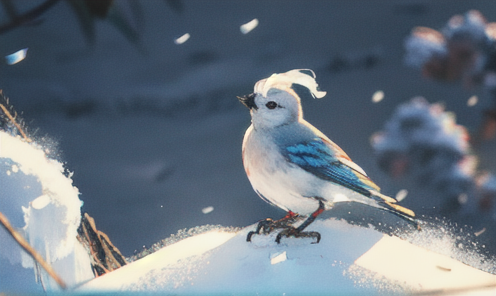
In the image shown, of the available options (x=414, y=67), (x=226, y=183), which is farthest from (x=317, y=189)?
(x=414, y=67)

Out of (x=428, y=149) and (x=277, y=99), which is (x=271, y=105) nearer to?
(x=277, y=99)

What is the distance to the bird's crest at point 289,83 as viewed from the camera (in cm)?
73

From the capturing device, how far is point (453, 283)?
766 mm

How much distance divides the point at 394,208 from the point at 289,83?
0.87ft

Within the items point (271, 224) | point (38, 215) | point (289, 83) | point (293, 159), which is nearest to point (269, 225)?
point (271, 224)

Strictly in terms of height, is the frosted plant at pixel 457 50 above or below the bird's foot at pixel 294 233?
above

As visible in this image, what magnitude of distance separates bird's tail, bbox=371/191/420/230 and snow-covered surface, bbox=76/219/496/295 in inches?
1.3

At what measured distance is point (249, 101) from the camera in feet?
2.44

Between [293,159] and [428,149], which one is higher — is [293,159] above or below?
above

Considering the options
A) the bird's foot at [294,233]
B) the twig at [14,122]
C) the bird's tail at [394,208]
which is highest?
the twig at [14,122]

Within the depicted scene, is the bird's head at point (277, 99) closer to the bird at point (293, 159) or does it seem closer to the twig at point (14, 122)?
the bird at point (293, 159)

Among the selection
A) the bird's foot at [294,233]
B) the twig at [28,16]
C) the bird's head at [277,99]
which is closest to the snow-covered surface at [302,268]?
the bird's foot at [294,233]

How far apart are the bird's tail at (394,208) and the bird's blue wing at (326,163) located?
3cm

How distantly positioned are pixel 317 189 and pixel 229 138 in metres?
0.16
